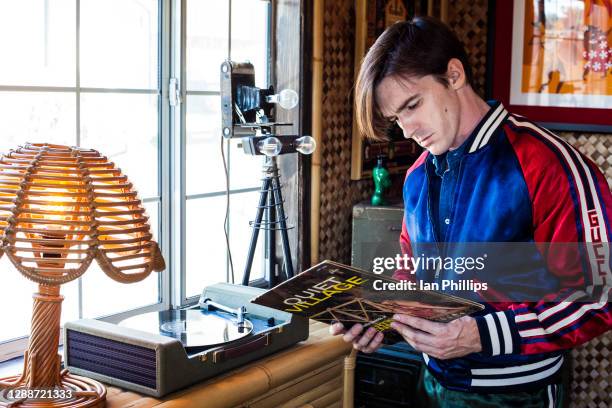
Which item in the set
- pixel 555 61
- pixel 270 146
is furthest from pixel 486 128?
pixel 555 61

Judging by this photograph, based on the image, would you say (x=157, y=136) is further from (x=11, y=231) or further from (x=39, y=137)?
(x=11, y=231)

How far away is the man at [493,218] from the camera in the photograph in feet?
5.32

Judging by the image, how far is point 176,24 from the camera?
283 cm

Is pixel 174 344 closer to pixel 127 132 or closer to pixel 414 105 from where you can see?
pixel 414 105

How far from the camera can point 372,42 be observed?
3.63m

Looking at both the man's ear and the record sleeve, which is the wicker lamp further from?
the man's ear

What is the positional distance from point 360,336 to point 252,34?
67.9 inches

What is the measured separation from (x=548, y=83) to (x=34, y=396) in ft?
10.2

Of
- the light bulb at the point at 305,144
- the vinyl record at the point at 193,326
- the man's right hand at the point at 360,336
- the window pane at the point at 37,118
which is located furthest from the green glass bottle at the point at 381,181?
the man's right hand at the point at 360,336

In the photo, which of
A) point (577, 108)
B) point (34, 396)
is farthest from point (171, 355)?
point (577, 108)

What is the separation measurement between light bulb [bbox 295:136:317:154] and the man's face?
3.05 feet

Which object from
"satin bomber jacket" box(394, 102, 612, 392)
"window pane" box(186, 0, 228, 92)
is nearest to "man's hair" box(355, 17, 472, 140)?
"satin bomber jacket" box(394, 102, 612, 392)

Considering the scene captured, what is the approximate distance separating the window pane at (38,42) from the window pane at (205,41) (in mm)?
524

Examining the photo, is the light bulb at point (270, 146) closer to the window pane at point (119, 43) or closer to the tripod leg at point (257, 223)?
the tripod leg at point (257, 223)
